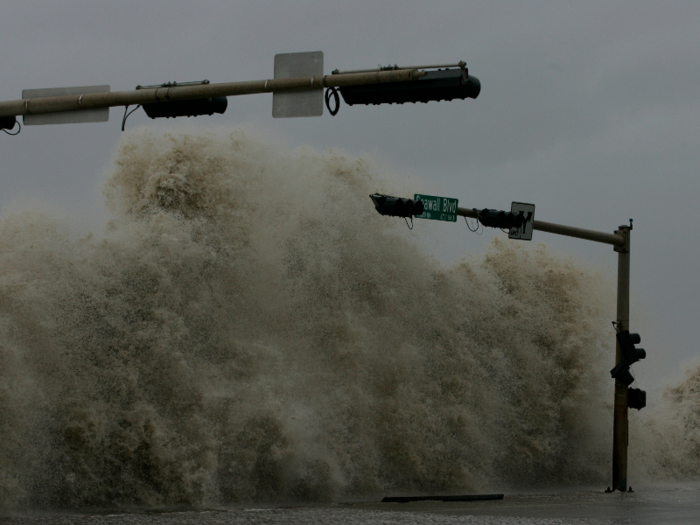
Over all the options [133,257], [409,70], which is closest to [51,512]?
[133,257]

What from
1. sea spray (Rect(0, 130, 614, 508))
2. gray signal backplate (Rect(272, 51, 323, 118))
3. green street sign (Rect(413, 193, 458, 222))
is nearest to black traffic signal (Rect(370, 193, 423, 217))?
green street sign (Rect(413, 193, 458, 222))

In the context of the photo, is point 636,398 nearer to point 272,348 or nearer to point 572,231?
point 572,231

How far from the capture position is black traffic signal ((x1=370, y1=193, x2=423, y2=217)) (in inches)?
555

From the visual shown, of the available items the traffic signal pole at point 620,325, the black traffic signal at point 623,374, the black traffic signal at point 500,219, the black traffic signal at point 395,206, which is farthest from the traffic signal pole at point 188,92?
the black traffic signal at point 623,374

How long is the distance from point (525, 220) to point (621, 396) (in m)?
4.37

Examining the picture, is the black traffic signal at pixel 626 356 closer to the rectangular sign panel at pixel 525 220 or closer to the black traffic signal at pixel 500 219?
the rectangular sign panel at pixel 525 220

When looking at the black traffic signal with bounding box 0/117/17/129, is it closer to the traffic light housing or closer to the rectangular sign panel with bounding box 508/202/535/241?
Result: the rectangular sign panel with bounding box 508/202/535/241

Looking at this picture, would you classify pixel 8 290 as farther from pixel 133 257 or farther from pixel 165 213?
pixel 165 213

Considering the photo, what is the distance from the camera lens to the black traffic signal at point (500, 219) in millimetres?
15336

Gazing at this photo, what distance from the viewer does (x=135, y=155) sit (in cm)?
1847

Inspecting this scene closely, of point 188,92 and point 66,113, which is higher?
point 188,92

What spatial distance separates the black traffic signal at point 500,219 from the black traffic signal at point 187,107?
25.5 feet

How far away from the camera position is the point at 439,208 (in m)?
15.2

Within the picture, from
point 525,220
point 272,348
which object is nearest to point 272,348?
point 272,348
